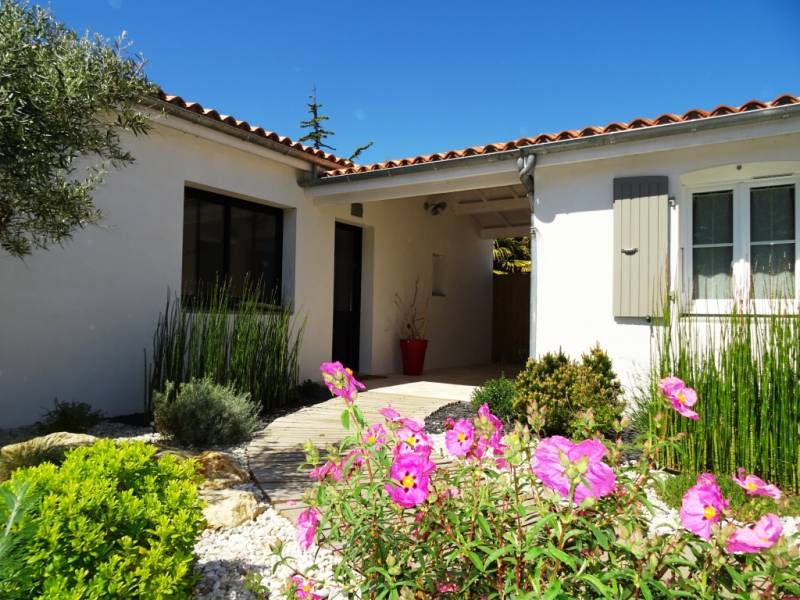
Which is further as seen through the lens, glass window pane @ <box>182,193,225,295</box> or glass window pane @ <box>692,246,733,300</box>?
glass window pane @ <box>182,193,225,295</box>

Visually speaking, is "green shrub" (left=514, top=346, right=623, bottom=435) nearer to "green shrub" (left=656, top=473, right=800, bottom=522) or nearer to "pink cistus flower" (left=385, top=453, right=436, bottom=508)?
"green shrub" (left=656, top=473, right=800, bottom=522)

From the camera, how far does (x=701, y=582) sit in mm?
1053

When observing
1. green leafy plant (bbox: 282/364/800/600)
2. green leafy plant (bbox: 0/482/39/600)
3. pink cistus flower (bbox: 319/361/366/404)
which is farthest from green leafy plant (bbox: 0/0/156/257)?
green leafy plant (bbox: 282/364/800/600)

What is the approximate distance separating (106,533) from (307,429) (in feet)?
10.7

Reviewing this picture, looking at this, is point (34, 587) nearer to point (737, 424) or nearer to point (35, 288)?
point (737, 424)

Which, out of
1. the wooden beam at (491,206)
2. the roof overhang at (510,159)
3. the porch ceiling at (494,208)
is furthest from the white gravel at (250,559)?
the wooden beam at (491,206)

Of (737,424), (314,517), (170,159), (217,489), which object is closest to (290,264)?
(170,159)

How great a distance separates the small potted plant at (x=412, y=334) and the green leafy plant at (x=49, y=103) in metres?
6.21

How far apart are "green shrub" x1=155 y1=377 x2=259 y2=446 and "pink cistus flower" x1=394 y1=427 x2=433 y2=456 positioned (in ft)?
11.0

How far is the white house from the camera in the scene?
4754 millimetres

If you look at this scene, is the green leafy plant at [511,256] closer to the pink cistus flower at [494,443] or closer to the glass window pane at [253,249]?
the glass window pane at [253,249]

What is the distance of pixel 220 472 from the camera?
3.25m

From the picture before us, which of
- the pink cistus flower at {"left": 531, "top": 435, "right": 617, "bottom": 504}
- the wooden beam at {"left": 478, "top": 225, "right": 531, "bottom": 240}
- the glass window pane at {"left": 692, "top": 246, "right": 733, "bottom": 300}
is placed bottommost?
the pink cistus flower at {"left": 531, "top": 435, "right": 617, "bottom": 504}

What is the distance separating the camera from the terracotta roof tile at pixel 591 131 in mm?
4566
